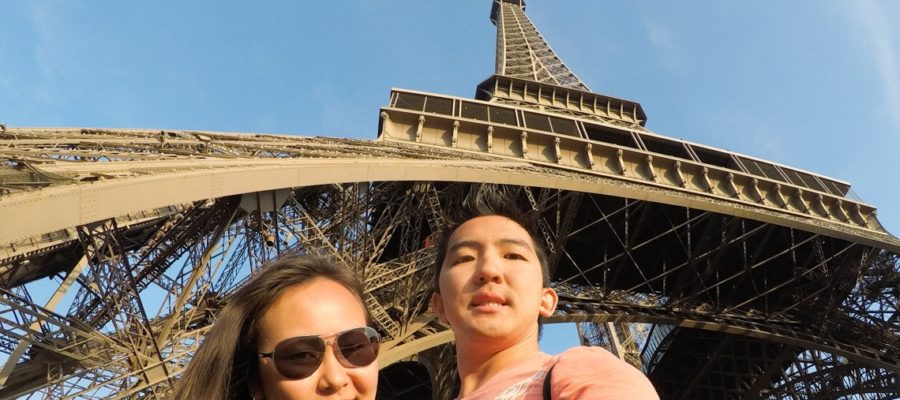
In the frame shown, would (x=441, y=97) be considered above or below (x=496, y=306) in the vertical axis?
above

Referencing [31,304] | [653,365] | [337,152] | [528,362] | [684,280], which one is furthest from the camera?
[653,365]

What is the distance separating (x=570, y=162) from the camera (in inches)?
781

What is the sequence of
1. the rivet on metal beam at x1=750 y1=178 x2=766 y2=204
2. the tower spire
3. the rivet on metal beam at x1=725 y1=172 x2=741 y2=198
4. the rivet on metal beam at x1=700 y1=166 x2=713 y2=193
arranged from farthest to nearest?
the tower spire, the rivet on metal beam at x1=750 y1=178 x2=766 y2=204, the rivet on metal beam at x1=725 y1=172 x2=741 y2=198, the rivet on metal beam at x1=700 y1=166 x2=713 y2=193

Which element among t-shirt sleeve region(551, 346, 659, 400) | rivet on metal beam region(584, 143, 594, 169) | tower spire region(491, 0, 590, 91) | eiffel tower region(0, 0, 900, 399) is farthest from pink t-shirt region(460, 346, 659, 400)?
tower spire region(491, 0, 590, 91)

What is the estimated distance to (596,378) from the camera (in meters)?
1.35

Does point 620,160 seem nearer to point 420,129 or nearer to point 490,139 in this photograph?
point 490,139

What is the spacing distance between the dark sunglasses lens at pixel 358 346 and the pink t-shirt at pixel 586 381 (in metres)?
0.48

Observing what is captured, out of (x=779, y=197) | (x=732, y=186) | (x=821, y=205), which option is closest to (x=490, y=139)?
(x=732, y=186)

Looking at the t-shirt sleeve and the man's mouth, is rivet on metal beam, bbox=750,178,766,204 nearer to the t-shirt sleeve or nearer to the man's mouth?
the man's mouth

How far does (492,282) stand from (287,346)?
2.26 feet

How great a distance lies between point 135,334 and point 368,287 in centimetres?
518

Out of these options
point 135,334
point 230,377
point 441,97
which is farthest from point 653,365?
point 230,377

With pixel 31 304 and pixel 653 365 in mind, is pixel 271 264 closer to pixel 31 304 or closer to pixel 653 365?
pixel 31 304

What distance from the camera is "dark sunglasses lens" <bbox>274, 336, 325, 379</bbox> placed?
1907 millimetres
